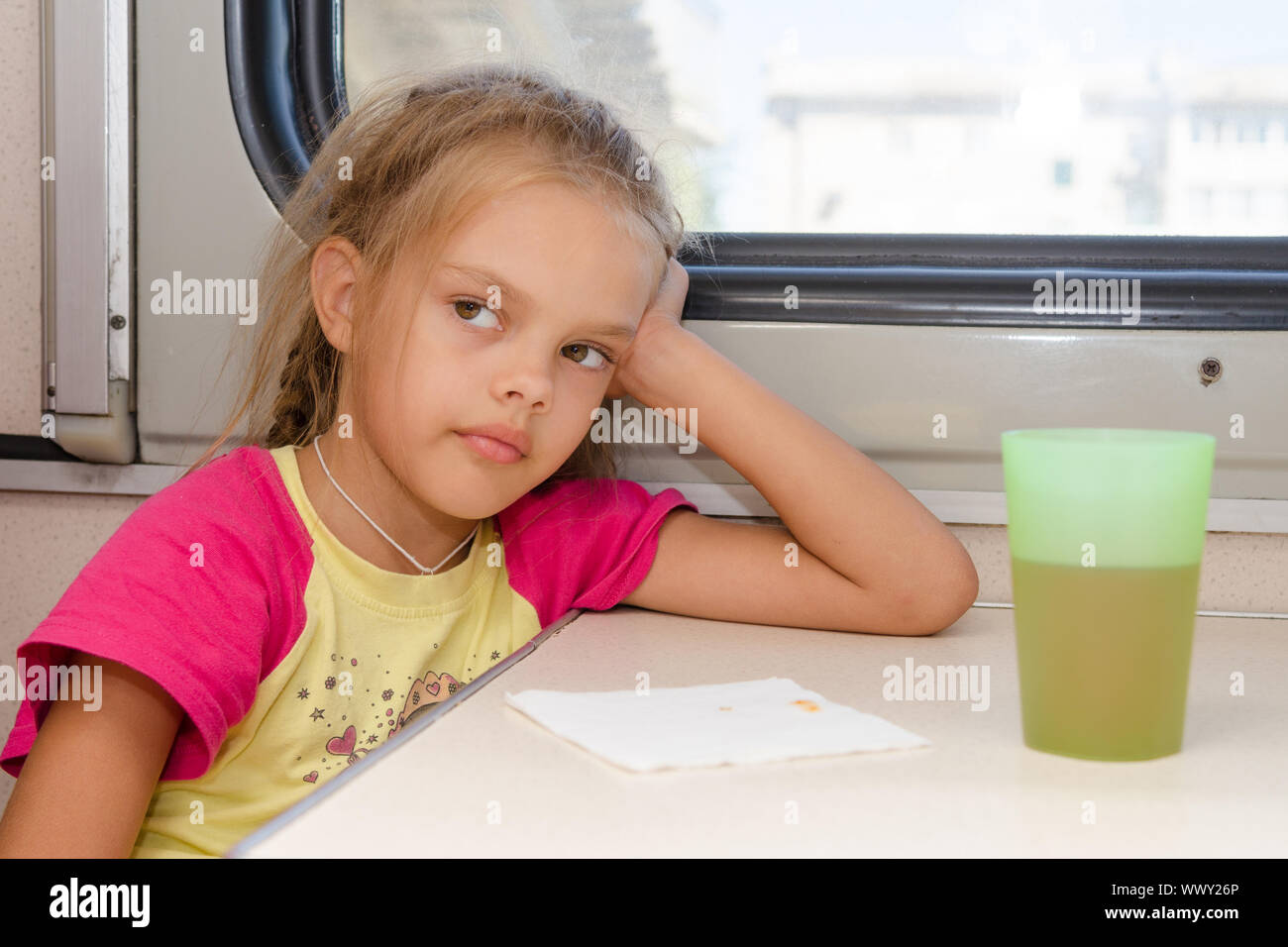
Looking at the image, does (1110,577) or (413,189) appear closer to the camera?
(1110,577)

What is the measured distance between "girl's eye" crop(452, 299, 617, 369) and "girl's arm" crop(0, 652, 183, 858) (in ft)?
1.15

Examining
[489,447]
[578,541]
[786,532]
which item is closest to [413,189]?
[489,447]

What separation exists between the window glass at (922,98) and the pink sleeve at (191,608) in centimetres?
54

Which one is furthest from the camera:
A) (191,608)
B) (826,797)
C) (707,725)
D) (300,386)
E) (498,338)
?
(300,386)

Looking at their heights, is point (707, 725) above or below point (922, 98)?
below

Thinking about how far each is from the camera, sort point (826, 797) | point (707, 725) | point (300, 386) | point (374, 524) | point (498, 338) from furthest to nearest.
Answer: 1. point (300, 386)
2. point (374, 524)
3. point (498, 338)
4. point (707, 725)
5. point (826, 797)

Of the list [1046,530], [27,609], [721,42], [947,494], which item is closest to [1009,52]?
[721,42]

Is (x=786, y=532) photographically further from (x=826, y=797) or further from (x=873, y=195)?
(x=826, y=797)

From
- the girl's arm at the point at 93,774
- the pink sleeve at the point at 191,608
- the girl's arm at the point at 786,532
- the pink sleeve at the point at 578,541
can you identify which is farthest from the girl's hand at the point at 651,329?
the girl's arm at the point at 93,774

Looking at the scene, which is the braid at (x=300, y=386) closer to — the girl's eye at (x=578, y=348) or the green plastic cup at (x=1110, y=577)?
the girl's eye at (x=578, y=348)

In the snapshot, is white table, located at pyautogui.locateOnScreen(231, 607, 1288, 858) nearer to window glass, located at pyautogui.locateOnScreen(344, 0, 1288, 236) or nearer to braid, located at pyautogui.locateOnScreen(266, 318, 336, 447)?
braid, located at pyautogui.locateOnScreen(266, 318, 336, 447)

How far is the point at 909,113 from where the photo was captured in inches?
47.1

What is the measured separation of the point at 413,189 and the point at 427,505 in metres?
0.27

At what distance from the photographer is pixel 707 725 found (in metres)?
0.66
